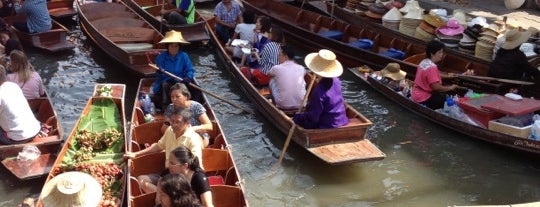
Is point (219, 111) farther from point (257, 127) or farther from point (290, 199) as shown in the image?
point (290, 199)

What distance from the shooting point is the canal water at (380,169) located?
282 inches

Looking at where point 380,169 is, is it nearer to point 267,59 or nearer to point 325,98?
point 325,98

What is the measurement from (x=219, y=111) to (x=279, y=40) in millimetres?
1520

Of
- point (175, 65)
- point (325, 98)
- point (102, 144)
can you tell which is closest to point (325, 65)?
point (325, 98)

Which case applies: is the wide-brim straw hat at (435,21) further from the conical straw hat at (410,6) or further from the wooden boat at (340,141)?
the wooden boat at (340,141)

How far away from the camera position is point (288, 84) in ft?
26.9

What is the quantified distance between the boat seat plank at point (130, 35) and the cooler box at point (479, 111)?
6101mm

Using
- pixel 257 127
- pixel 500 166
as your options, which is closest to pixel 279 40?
pixel 257 127

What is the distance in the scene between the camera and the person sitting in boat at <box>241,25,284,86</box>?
30.3 feet

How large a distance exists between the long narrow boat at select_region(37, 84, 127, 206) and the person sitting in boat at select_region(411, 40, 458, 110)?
4401 mm

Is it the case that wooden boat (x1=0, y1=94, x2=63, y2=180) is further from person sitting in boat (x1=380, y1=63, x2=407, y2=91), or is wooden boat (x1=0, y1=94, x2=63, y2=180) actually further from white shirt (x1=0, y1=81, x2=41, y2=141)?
person sitting in boat (x1=380, y1=63, x2=407, y2=91)

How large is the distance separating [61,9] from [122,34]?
350cm

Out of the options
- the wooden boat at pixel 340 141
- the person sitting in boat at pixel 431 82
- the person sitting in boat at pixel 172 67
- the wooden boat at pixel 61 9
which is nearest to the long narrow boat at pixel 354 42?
the person sitting in boat at pixel 431 82

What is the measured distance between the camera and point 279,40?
9.31 metres
